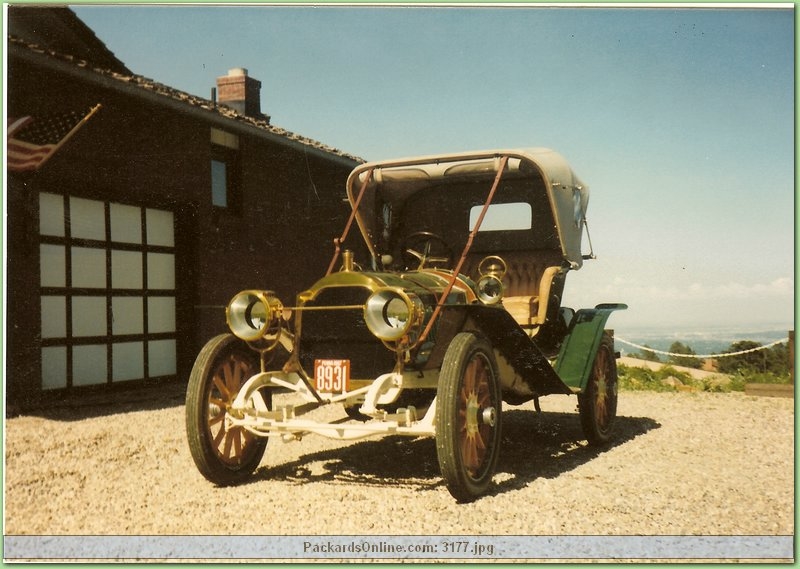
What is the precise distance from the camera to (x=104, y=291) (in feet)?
26.8

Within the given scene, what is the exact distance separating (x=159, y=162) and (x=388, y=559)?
6.59 metres

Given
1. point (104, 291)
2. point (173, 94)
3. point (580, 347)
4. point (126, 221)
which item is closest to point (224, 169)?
point (173, 94)

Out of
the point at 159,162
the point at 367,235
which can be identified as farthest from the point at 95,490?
the point at 159,162

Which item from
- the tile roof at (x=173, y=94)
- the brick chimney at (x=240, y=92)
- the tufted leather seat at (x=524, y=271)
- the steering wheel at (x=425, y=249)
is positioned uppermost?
the brick chimney at (x=240, y=92)

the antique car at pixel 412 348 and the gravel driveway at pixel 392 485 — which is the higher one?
the antique car at pixel 412 348

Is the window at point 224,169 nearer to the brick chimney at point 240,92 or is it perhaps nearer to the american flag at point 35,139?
the brick chimney at point 240,92

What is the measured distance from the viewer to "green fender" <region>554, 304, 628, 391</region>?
217 inches

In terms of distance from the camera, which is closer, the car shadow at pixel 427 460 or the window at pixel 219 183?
the car shadow at pixel 427 460

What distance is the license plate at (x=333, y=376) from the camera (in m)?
4.23

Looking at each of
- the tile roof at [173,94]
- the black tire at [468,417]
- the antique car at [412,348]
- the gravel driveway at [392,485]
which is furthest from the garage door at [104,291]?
the black tire at [468,417]

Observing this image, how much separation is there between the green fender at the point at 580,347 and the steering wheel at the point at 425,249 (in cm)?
124

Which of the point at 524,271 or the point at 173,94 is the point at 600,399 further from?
the point at 173,94

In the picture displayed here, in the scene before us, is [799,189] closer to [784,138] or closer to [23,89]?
[784,138]

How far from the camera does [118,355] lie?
842 cm
